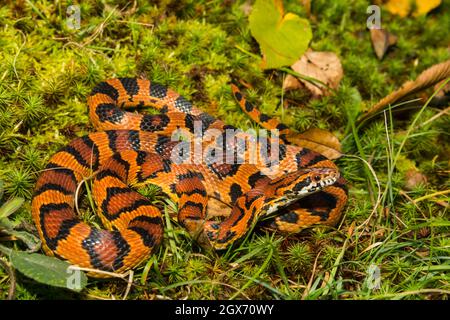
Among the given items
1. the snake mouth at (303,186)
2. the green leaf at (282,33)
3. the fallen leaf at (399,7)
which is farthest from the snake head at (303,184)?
the fallen leaf at (399,7)

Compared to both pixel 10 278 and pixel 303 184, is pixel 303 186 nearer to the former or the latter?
pixel 303 184

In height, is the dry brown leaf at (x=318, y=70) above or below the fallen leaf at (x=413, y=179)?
above

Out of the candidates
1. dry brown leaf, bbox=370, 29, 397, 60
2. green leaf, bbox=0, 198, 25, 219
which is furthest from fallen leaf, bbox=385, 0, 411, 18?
green leaf, bbox=0, 198, 25, 219

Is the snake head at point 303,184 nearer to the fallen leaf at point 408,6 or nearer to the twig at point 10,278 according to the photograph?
the twig at point 10,278

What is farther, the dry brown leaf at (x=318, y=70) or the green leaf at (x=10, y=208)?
the dry brown leaf at (x=318, y=70)

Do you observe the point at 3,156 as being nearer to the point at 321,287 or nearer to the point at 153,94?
the point at 153,94

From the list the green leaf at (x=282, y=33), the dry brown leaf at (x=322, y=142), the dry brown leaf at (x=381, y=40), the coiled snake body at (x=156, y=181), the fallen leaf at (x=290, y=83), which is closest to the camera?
the coiled snake body at (x=156, y=181)
